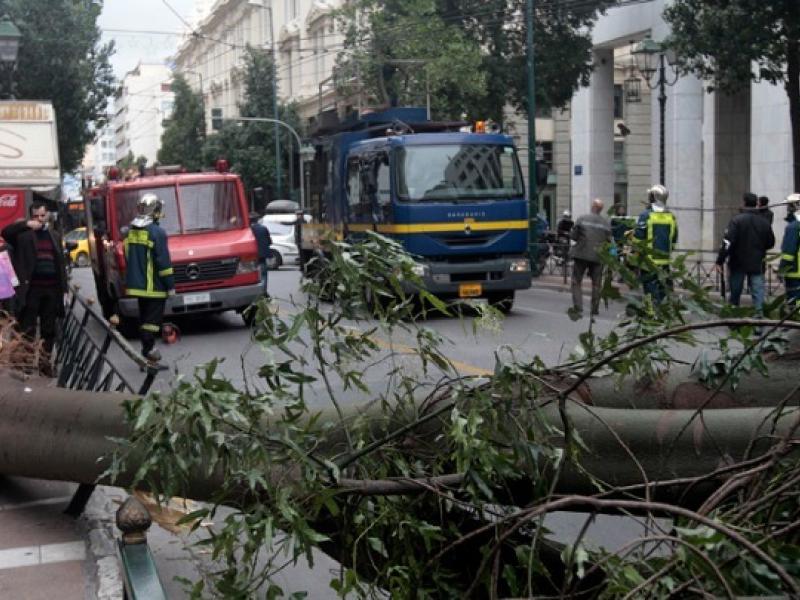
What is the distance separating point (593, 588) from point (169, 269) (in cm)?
1082

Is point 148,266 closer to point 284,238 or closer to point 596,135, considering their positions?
point 284,238

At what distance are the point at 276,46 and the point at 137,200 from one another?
52820 mm

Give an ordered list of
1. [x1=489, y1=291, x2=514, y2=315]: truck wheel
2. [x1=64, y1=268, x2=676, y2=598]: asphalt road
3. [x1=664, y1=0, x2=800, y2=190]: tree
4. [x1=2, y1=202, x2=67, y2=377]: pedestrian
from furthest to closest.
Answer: [x1=664, y1=0, x2=800, y2=190]: tree → [x1=489, y1=291, x2=514, y2=315]: truck wheel → [x1=2, y1=202, x2=67, y2=377]: pedestrian → [x1=64, y1=268, x2=676, y2=598]: asphalt road

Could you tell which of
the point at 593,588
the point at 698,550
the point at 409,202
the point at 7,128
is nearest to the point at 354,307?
the point at 593,588

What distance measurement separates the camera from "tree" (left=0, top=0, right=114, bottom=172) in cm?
3753

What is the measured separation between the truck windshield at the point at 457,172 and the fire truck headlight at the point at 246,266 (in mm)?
2427

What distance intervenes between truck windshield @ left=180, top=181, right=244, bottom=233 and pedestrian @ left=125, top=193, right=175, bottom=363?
3.78 m

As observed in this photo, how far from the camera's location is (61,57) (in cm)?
3825

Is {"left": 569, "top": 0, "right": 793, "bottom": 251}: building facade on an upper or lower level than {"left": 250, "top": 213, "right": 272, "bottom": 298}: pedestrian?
upper

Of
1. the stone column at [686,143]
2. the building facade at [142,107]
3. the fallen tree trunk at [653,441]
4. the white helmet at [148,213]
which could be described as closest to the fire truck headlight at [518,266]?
the white helmet at [148,213]

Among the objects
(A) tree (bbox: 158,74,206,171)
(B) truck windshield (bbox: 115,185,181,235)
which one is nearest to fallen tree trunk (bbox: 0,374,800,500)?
(B) truck windshield (bbox: 115,185,181,235)

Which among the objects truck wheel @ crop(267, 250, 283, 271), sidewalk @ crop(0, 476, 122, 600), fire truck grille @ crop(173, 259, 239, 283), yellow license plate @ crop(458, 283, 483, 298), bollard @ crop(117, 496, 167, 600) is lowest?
A: truck wheel @ crop(267, 250, 283, 271)

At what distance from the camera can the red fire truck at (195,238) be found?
55.2 feet

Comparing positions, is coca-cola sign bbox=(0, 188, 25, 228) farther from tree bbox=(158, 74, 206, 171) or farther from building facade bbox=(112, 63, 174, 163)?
building facade bbox=(112, 63, 174, 163)
